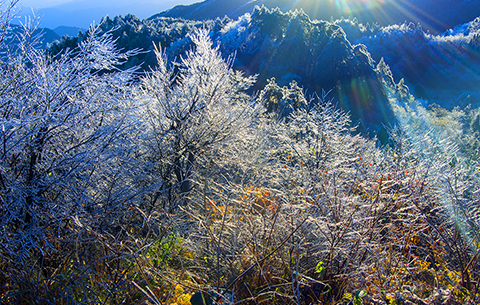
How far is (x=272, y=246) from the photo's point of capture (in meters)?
3.08

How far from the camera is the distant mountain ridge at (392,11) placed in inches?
4843

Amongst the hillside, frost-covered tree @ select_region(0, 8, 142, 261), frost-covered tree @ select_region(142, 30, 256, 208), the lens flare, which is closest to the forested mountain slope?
frost-covered tree @ select_region(142, 30, 256, 208)

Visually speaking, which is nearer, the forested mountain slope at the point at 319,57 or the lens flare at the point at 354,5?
the forested mountain slope at the point at 319,57

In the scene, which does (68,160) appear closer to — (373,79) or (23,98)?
(23,98)

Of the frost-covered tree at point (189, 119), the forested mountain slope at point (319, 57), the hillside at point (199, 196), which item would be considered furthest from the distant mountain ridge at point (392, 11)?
the hillside at point (199, 196)

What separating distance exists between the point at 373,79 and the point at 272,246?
48.1m

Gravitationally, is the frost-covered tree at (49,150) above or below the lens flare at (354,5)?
below

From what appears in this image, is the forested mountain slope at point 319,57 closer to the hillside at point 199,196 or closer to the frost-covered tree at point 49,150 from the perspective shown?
the hillside at point 199,196

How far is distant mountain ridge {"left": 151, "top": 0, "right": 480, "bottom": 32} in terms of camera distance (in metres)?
123

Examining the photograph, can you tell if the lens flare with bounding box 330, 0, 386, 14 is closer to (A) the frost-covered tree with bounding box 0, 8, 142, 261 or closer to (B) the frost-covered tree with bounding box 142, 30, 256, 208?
(B) the frost-covered tree with bounding box 142, 30, 256, 208

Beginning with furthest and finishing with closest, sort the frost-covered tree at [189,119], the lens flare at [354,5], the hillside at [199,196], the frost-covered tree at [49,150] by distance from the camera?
the lens flare at [354,5]
the frost-covered tree at [189,119]
the frost-covered tree at [49,150]
the hillside at [199,196]

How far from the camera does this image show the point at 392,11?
135000 mm

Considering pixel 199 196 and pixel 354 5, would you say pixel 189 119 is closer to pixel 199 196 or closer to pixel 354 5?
pixel 199 196

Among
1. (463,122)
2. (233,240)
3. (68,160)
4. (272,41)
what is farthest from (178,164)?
(463,122)
